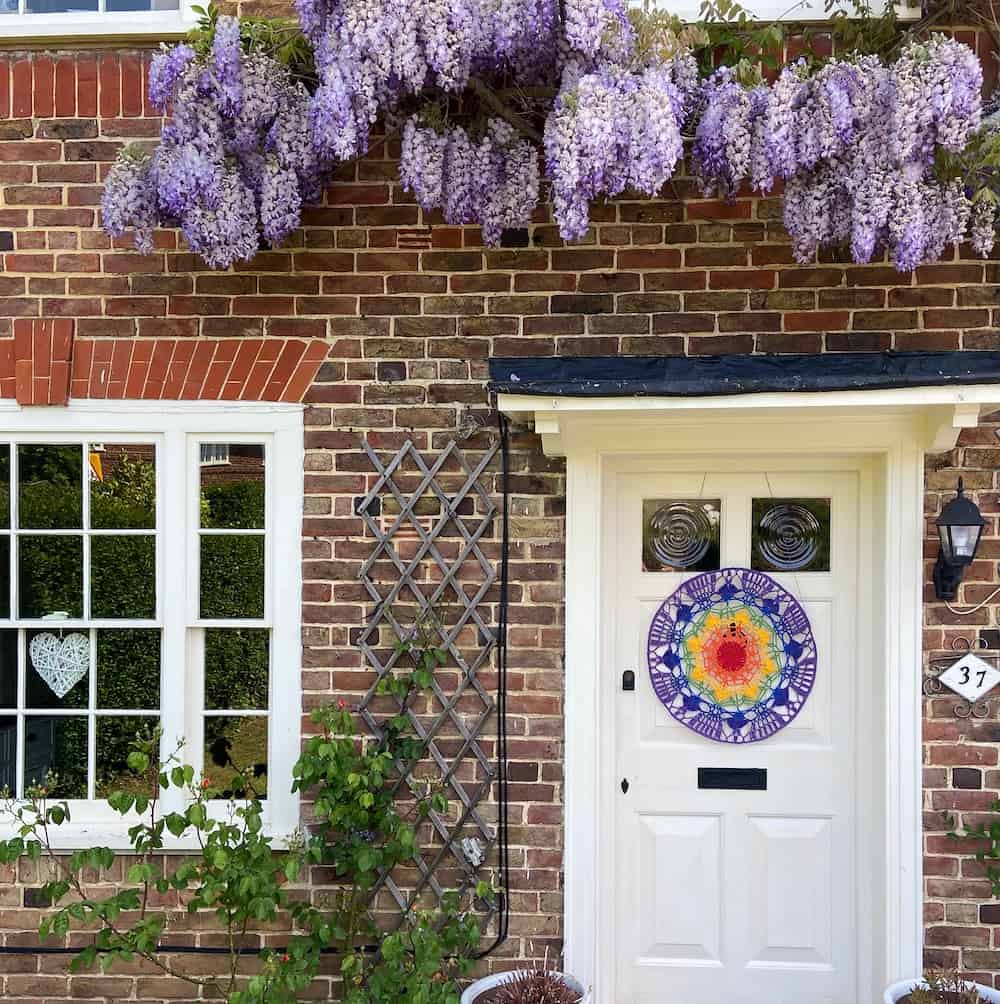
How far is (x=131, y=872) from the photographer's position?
3.80 meters

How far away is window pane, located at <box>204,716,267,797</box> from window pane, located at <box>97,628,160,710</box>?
0.97ft

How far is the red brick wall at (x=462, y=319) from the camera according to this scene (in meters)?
4.12

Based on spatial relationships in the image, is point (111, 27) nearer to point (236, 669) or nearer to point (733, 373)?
point (236, 669)

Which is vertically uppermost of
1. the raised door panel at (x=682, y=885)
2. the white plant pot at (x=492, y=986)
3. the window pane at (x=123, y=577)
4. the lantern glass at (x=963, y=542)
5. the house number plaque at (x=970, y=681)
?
the lantern glass at (x=963, y=542)

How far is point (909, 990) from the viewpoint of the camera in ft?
12.8

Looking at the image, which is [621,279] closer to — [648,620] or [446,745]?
[648,620]

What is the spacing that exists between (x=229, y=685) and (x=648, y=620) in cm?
169

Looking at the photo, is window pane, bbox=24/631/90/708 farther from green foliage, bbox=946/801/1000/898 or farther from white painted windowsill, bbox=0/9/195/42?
green foliage, bbox=946/801/1000/898

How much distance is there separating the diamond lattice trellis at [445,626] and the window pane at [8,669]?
1427mm

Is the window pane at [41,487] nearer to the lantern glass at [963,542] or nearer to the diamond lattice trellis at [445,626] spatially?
the diamond lattice trellis at [445,626]

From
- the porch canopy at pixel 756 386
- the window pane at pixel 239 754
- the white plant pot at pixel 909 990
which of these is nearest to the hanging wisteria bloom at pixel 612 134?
the porch canopy at pixel 756 386

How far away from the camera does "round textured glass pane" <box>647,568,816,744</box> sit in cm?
433

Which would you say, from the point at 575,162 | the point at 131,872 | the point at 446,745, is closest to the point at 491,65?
the point at 575,162

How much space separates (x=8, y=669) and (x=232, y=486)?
1.17 meters
